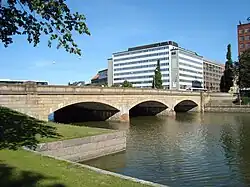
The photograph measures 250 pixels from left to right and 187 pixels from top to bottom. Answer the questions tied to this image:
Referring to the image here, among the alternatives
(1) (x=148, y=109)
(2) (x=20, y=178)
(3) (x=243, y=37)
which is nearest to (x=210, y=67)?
(3) (x=243, y=37)

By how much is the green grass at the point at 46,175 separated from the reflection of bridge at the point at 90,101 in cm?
2285

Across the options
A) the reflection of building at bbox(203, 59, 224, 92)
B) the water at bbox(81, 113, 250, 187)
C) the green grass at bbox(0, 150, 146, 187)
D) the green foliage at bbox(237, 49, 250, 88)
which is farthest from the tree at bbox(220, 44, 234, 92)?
the green grass at bbox(0, 150, 146, 187)

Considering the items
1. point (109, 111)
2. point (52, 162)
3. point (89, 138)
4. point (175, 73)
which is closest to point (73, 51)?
point (52, 162)

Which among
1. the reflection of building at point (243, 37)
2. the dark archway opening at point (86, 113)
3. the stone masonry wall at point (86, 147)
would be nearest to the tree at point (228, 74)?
the reflection of building at point (243, 37)

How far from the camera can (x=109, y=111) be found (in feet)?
166

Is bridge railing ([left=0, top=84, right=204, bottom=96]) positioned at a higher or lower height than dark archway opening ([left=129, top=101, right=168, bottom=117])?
higher

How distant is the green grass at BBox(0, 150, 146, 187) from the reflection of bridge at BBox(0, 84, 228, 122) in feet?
75.0

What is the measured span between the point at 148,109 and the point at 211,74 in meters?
122

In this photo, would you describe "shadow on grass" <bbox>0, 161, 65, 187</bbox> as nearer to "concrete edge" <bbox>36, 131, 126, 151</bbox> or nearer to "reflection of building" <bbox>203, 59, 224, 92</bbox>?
"concrete edge" <bbox>36, 131, 126, 151</bbox>

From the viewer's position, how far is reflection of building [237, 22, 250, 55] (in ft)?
378

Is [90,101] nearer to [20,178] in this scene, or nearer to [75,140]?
[75,140]

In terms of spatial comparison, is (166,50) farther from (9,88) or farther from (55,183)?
(55,183)

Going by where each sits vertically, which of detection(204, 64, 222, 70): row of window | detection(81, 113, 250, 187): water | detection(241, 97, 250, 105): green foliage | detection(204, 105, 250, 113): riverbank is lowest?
detection(81, 113, 250, 187): water

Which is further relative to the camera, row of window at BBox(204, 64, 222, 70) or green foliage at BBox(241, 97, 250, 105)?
row of window at BBox(204, 64, 222, 70)
